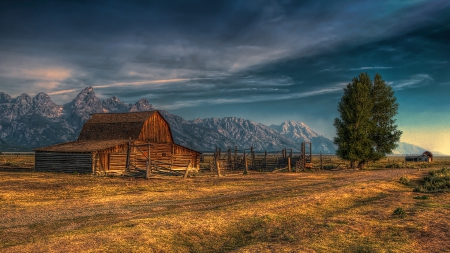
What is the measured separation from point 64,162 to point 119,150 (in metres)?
7.03

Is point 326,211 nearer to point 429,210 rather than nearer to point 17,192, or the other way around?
point 429,210

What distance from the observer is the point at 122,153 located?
44.2 m

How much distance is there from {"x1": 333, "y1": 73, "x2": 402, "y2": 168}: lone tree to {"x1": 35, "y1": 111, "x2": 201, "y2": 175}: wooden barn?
2467cm

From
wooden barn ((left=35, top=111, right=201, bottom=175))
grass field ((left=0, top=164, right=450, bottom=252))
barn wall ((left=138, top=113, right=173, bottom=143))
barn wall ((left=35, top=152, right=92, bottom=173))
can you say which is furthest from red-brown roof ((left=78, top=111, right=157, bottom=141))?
grass field ((left=0, top=164, right=450, bottom=252))

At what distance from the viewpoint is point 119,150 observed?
143 ft

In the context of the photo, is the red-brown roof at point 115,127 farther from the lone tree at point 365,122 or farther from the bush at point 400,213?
the bush at point 400,213

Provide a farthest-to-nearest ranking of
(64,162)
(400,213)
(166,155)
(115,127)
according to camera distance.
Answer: (115,127), (166,155), (64,162), (400,213)

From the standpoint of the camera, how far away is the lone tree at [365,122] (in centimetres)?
5365

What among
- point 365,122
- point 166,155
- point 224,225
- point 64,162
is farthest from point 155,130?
point 224,225

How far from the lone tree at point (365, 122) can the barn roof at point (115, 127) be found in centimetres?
3157

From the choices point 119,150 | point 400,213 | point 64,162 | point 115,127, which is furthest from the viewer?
point 115,127

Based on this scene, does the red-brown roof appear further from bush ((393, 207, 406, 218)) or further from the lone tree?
bush ((393, 207, 406, 218))

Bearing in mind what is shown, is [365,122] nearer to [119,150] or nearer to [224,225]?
[119,150]

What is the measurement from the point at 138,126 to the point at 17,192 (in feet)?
93.4
